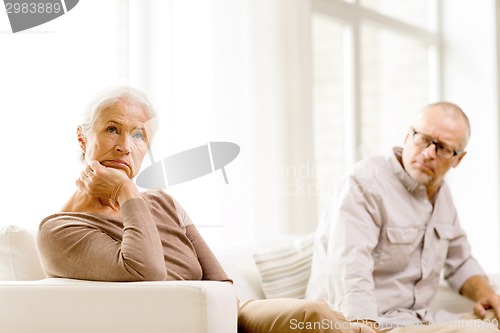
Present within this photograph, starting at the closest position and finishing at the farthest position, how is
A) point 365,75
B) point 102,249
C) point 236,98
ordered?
1. point 102,249
2. point 236,98
3. point 365,75

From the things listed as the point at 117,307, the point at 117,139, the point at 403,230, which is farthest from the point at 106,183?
the point at 403,230

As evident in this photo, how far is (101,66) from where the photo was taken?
2.98m

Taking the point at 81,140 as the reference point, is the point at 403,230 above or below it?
below

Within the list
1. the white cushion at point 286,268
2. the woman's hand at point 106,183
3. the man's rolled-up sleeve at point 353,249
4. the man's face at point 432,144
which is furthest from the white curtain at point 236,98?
the woman's hand at point 106,183

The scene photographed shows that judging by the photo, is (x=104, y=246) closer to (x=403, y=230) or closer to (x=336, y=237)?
(x=336, y=237)

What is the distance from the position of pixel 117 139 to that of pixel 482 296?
161cm

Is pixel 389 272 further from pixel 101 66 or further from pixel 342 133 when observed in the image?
pixel 342 133

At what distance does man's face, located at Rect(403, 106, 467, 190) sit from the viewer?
298 cm

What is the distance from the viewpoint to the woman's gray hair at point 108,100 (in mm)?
2107

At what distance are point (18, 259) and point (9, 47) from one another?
0.81 metres

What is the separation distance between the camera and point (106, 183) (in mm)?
2016

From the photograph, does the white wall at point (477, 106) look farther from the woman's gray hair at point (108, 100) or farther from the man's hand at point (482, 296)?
the woman's gray hair at point (108, 100)

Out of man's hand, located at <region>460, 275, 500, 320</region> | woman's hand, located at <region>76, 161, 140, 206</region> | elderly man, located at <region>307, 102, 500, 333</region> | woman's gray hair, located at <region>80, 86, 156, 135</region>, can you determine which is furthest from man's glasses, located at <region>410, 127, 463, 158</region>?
woman's hand, located at <region>76, 161, 140, 206</region>

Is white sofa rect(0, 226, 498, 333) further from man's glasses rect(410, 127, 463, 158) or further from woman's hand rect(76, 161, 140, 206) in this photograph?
man's glasses rect(410, 127, 463, 158)
